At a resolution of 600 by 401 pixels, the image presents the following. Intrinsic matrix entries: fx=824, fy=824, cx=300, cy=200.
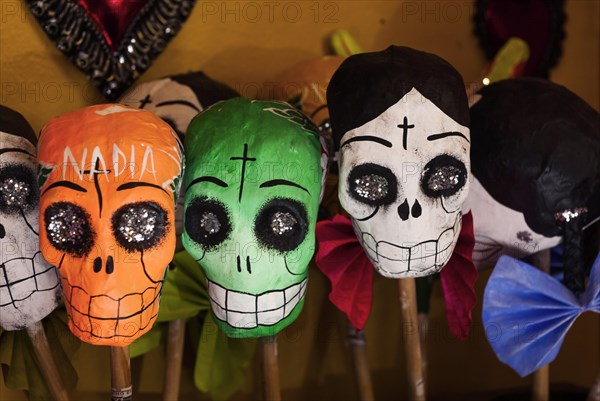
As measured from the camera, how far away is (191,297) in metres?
0.97

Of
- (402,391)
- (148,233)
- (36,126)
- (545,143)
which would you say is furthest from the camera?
(402,391)

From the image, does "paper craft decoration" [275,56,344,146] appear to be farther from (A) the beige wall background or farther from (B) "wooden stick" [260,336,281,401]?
(B) "wooden stick" [260,336,281,401]

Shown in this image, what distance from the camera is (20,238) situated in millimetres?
828

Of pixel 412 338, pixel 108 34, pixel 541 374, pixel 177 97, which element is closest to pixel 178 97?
pixel 177 97

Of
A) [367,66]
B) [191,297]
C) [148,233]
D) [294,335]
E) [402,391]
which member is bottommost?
[402,391]

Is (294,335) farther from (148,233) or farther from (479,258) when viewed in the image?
(148,233)

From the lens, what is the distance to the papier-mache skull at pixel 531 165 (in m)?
0.90

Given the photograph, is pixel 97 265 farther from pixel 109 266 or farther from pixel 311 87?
pixel 311 87

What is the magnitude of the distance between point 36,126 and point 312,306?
0.46 meters

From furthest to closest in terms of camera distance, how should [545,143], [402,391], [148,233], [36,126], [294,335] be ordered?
[402,391] → [294,335] → [36,126] → [545,143] → [148,233]

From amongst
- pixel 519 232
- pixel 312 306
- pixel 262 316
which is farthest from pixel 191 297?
pixel 519 232

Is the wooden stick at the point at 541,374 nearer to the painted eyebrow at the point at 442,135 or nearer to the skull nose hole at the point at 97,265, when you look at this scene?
the painted eyebrow at the point at 442,135

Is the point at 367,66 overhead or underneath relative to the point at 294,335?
overhead

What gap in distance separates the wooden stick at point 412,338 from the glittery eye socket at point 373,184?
19 cm
